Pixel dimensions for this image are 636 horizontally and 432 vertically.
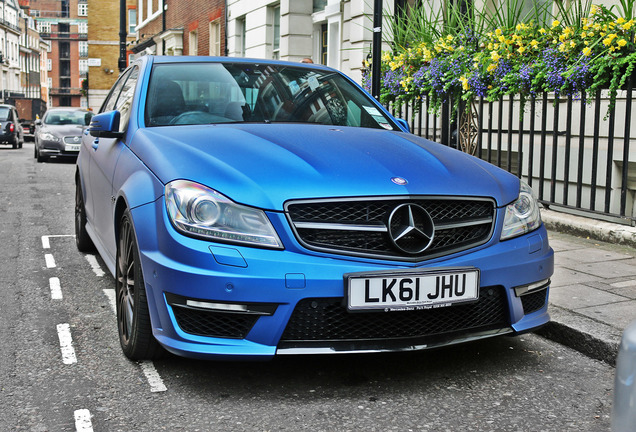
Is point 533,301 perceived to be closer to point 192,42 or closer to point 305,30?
point 305,30

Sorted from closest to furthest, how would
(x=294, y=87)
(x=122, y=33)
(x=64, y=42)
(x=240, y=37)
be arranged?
(x=294, y=87), (x=240, y=37), (x=122, y=33), (x=64, y=42)

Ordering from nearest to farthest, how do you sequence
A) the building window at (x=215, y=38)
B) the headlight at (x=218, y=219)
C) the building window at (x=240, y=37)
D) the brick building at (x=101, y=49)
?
the headlight at (x=218, y=219), the building window at (x=240, y=37), the building window at (x=215, y=38), the brick building at (x=101, y=49)

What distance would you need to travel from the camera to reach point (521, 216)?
148 inches

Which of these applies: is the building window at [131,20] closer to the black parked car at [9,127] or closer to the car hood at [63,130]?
the black parked car at [9,127]

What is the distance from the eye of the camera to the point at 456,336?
3477 mm

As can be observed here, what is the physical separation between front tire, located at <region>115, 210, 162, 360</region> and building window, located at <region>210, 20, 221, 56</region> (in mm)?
21440

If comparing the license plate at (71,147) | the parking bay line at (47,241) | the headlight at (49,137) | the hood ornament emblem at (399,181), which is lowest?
the parking bay line at (47,241)

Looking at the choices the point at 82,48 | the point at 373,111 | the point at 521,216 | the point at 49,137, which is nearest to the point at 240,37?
the point at 49,137

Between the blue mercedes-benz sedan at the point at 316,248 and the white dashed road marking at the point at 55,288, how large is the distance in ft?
4.53

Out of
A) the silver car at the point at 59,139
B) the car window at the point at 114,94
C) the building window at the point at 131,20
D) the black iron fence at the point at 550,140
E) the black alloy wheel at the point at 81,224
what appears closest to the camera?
the car window at the point at 114,94

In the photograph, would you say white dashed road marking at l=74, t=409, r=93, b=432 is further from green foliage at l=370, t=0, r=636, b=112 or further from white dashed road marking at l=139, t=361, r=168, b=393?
green foliage at l=370, t=0, r=636, b=112

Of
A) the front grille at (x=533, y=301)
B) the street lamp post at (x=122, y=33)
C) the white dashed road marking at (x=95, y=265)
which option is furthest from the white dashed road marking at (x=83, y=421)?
the street lamp post at (x=122, y=33)

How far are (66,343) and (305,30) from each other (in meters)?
15.0

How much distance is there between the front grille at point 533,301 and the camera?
12.2 feet
